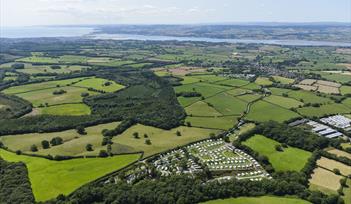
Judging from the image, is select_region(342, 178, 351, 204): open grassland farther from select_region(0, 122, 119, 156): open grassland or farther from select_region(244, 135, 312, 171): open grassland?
select_region(0, 122, 119, 156): open grassland

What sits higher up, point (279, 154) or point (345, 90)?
point (279, 154)

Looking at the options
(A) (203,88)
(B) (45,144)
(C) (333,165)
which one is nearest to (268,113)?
(A) (203,88)

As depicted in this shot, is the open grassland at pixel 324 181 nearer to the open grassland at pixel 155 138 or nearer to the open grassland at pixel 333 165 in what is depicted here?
the open grassland at pixel 333 165

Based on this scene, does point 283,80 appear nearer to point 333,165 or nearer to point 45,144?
point 333,165

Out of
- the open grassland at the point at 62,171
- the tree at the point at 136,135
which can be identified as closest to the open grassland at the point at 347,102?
the tree at the point at 136,135

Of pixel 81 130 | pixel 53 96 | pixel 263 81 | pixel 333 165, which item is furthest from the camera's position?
pixel 263 81

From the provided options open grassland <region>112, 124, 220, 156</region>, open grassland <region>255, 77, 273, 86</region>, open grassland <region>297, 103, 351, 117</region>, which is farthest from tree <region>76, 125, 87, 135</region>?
open grassland <region>255, 77, 273, 86</region>

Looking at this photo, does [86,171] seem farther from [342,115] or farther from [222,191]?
[342,115]
